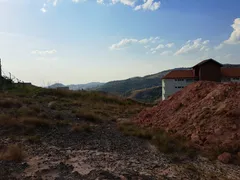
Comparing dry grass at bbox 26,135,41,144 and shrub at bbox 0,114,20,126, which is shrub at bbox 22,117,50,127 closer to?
shrub at bbox 0,114,20,126

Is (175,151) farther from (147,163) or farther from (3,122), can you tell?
(3,122)

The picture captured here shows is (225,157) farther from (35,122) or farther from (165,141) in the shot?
(35,122)

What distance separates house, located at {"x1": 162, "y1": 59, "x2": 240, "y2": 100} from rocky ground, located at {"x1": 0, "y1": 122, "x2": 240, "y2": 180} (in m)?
26.2

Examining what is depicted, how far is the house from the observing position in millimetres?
32688

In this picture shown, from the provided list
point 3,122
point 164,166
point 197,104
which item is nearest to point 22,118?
point 3,122

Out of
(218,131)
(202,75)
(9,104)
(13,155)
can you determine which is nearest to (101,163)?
(13,155)

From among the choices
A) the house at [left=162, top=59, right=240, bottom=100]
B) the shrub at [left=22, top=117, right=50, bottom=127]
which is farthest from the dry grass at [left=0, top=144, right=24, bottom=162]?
the house at [left=162, top=59, right=240, bottom=100]

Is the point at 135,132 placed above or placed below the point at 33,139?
below

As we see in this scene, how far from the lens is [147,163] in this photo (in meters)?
6.67

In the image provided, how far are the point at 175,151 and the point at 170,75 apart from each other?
28672mm

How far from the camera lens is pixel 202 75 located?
32.8 metres

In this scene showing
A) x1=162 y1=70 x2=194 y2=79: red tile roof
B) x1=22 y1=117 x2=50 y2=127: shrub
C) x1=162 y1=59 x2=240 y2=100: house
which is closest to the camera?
x1=22 y1=117 x2=50 y2=127: shrub

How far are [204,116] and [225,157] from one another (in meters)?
2.78

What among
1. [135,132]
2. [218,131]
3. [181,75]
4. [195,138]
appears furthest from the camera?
[181,75]
